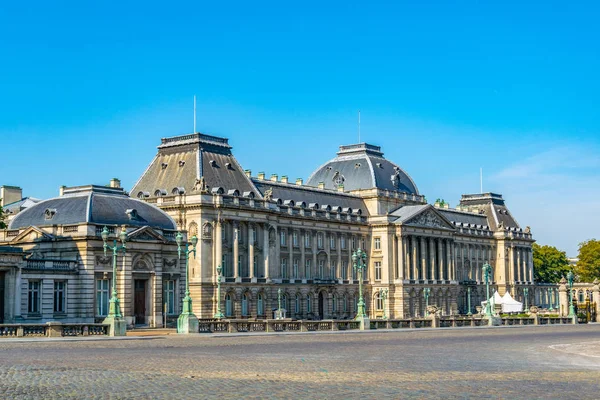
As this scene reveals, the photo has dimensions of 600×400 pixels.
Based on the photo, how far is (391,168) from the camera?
14162 cm

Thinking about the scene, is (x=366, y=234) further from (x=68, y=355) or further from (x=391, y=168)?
(x=68, y=355)

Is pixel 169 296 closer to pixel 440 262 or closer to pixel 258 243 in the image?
pixel 258 243

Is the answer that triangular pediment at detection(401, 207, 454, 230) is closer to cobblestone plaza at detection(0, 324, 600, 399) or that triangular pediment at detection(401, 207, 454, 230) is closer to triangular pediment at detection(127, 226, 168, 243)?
triangular pediment at detection(127, 226, 168, 243)

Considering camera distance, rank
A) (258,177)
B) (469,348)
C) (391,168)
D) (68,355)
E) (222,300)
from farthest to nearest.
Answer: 1. (391,168)
2. (258,177)
3. (222,300)
4. (469,348)
5. (68,355)

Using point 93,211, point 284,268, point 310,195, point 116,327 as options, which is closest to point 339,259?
point 310,195

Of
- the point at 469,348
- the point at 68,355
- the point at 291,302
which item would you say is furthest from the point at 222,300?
the point at 68,355

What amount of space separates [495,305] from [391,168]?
25021 millimetres

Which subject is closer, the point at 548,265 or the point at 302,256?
the point at 302,256

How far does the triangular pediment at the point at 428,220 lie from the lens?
136125 mm

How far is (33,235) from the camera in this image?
74.4 m

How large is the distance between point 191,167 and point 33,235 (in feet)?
112

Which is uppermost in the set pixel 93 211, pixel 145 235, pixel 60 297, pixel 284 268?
pixel 93 211

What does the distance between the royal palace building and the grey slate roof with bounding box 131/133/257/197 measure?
0.17 m

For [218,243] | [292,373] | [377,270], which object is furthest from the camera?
[377,270]
